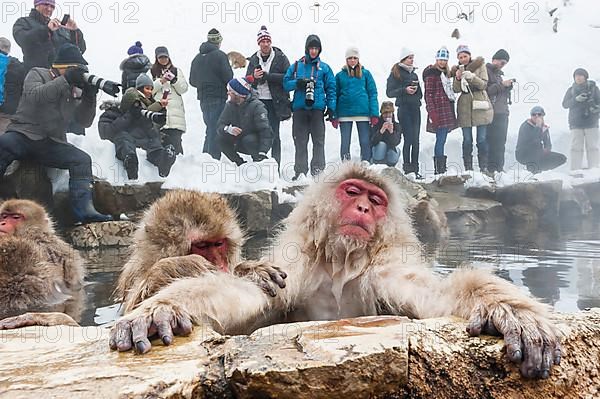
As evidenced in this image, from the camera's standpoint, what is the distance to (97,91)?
5.91 m

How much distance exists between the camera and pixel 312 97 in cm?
604

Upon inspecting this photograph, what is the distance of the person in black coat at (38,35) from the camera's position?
5.81 metres

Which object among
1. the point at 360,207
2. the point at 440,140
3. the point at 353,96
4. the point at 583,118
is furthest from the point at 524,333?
the point at 583,118

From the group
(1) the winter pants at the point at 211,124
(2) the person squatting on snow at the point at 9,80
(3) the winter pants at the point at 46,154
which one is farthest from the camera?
(1) the winter pants at the point at 211,124

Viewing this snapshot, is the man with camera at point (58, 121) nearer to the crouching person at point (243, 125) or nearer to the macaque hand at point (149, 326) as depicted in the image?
the crouching person at point (243, 125)

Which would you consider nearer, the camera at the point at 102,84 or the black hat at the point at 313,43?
the camera at the point at 102,84

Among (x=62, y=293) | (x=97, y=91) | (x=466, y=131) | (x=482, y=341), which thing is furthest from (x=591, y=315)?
(x=466, y=131)

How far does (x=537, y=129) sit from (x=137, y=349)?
25.9 feet

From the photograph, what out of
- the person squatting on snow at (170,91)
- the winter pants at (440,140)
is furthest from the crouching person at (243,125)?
the winter pants at (440,140)

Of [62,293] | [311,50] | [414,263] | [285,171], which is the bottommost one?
[62,293]

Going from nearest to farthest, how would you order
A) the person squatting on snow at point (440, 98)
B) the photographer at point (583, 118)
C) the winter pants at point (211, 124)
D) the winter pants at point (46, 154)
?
the winter pants at point (46, 154) → the winter pants at point (211, 124) → the person squatting on snow at point (440, 98) → the photographer at point (583, 118)

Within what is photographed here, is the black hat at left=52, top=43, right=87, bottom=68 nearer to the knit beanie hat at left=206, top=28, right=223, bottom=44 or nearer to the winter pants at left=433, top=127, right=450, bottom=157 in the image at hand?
the knit beanie hat at left=206, top=28, right=223, bottom=44

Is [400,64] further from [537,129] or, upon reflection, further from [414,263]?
[414,263]

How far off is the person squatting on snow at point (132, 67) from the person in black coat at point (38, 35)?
2.58 feet
